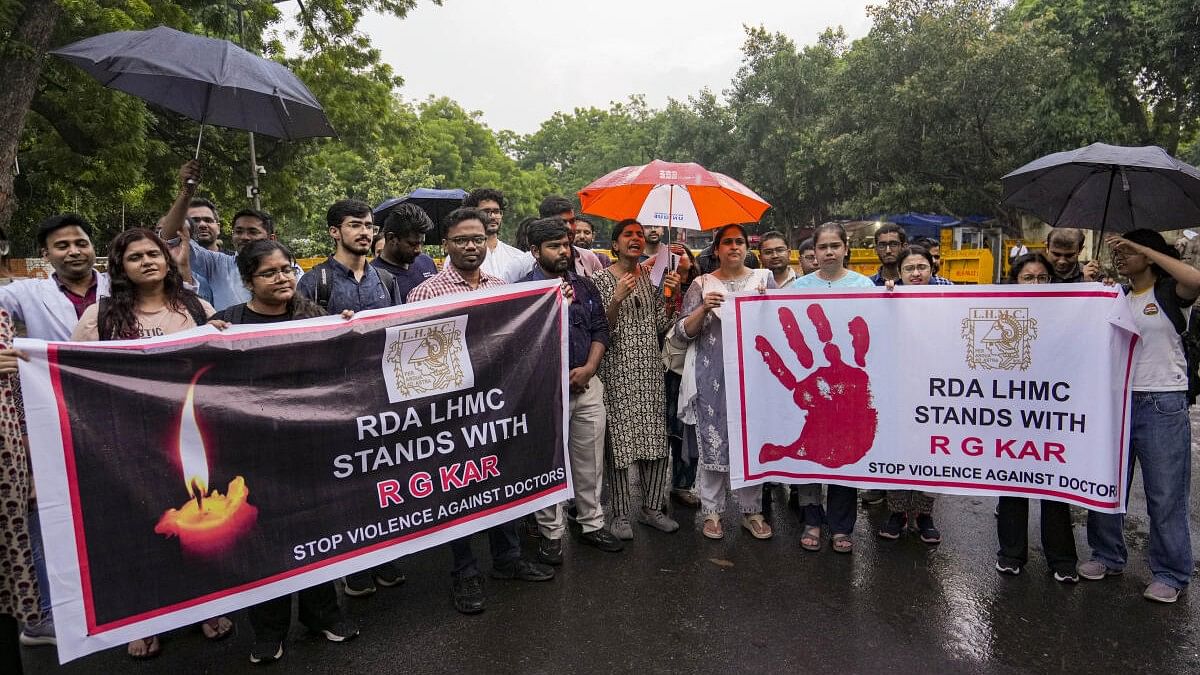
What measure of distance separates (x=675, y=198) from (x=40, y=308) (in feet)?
11.3

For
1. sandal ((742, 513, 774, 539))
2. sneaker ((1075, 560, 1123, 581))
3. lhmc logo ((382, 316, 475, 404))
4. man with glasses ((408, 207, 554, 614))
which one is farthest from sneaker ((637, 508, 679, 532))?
sneaker ((1075, 560, 1123, 581))

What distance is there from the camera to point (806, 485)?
4.28m

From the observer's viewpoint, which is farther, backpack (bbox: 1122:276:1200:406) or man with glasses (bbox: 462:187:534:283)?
man with glasses (bbox: 462:187:534:283)

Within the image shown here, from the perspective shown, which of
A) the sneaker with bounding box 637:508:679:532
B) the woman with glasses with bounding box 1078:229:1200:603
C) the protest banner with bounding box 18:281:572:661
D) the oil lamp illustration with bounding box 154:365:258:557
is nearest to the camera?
the protest banner with bounding box 18:281:572:661

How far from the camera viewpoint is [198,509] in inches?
113

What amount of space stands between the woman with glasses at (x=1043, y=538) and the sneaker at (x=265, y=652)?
3.56 meters

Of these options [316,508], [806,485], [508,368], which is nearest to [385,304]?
[508,368]

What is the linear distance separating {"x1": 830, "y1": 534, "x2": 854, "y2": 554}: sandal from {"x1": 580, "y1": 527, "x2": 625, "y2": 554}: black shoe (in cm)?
120

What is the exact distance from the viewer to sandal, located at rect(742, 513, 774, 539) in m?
4.39

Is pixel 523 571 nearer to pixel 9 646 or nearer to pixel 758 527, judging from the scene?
pixel 758 527

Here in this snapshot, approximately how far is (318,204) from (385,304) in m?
23.6

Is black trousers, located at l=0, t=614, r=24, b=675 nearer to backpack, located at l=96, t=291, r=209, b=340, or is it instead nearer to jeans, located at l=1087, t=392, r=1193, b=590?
backpack, located at l=96, t=291, r=209, b=340

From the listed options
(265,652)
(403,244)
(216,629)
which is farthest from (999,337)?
(216,629)

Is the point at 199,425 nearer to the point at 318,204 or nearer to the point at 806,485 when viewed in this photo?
the point at 806,485
